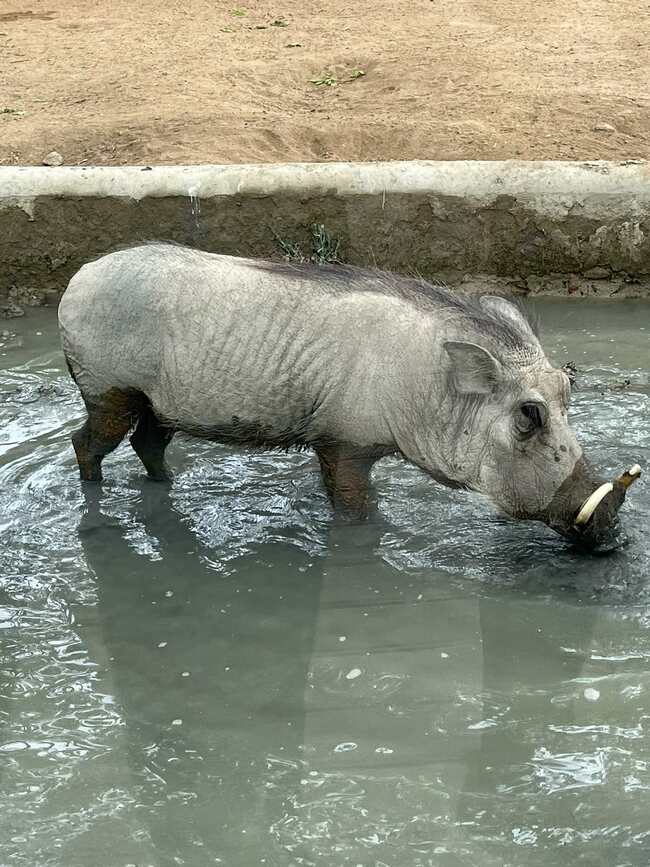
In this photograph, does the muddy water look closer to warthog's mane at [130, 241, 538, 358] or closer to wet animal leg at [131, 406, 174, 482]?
wet animal leg at [131, 406, 174, 482]

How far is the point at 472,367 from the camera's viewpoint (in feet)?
15.5

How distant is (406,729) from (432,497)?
161cm

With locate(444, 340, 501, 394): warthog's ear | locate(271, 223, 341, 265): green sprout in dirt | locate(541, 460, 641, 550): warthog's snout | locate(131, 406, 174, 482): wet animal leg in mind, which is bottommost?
locate(131, 406, 174, 482): wet animal leg

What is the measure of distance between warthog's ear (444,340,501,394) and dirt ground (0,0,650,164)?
4.02 m

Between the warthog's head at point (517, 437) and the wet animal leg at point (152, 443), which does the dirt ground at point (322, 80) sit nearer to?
the wet animal leg at point (152, 443)

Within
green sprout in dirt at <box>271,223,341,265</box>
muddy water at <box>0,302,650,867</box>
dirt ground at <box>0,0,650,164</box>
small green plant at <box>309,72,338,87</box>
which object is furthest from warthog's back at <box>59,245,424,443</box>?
small green plant at <box>309,72,338,87</box>

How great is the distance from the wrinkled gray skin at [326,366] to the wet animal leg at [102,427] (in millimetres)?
19

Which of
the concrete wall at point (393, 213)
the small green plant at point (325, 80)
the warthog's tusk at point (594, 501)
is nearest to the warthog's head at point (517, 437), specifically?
the warthog's tusk at point (594, 501)

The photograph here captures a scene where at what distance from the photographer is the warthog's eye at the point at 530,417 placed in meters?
4.61

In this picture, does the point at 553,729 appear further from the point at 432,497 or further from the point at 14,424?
the point at 14,424

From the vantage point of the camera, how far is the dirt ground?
8742 millimetres

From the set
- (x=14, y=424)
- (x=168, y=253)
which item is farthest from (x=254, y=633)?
(x=14, y=424)

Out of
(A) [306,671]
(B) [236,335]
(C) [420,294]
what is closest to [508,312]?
(C) [420,294]

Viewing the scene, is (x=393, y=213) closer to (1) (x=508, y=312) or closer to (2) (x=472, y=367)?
(1) (x=508, y=312)
